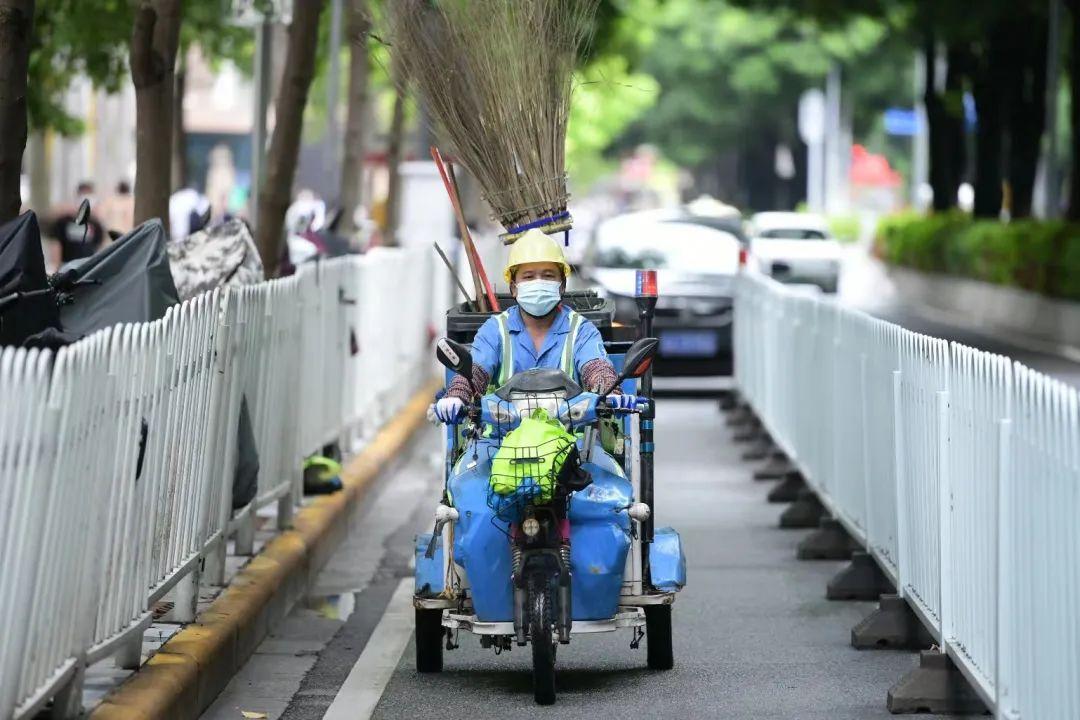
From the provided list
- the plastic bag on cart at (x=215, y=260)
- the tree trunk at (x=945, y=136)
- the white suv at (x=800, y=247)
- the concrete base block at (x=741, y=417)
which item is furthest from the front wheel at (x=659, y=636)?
the tree trunk at (x=945, y=136)

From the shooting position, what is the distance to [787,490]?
1430 centimetres

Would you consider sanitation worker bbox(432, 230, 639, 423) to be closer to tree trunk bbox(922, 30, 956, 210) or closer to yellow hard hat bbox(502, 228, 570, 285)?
yellow hard hat bbox(502, 228, 570, 285)

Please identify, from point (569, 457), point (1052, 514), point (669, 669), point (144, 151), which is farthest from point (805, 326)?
point (1052, 514)

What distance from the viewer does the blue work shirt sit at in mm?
8375

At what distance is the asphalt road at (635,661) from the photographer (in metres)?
7.92

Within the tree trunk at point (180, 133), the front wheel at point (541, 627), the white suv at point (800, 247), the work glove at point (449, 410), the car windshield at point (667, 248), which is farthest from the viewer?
the white suv at point (800, 247)

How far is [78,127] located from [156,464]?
19084 millimetres

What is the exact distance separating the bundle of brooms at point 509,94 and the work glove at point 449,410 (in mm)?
2652

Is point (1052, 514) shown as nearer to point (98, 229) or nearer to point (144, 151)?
point (144, 151)

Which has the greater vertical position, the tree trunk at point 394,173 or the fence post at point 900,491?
the tree trunk at point 394,173

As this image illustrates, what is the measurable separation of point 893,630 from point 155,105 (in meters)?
5.33

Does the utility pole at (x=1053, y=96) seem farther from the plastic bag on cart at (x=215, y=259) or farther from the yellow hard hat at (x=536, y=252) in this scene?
the yellow hard hat at (x=536, y=252)

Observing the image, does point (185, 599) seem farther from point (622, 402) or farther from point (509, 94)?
point (509, 94)

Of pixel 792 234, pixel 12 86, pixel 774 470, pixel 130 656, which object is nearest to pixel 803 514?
pixel 774 470
